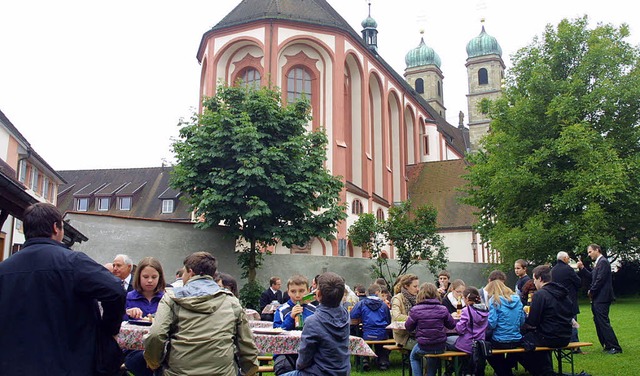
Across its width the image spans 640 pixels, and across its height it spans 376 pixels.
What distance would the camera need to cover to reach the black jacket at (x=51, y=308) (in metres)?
3.56

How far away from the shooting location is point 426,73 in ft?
270

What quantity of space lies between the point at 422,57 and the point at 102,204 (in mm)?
50118

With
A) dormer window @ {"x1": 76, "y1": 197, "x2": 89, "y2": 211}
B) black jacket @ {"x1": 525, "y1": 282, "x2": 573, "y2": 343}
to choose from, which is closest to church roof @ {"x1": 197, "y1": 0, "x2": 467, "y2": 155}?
dormer window @ {"x1": 76, "y1": 197, "x2": 89, "y2": 211}

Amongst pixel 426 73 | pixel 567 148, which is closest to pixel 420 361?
pixel 567 148

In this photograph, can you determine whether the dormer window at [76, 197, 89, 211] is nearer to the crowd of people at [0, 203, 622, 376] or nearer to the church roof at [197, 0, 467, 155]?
the church roof at [197, 0, 467, 155]

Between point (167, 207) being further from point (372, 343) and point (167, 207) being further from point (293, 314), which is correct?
point (293, 314)

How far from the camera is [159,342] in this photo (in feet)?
13.8

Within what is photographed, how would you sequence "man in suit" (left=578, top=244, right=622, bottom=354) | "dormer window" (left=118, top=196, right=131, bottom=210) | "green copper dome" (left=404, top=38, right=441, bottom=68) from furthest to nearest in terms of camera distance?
"green copper dome" (left=404, top=38, right=441, bottom=68) → "dormer window" (left=118, top=196, right=131, bottom=210) → "man in suit" (left=578, top=244, right=622, bottom=354)

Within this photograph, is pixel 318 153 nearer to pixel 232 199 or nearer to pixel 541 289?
pixel 232 199

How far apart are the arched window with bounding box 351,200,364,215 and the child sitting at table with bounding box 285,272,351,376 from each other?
29.5 meters

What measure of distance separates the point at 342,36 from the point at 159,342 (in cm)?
3160

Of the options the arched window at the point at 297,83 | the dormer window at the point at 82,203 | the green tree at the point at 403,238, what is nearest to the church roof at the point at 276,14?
the arched window at the point at 297,83

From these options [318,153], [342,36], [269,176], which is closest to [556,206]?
[318,153]

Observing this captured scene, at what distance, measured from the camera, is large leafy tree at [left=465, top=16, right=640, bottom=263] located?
23.6m
